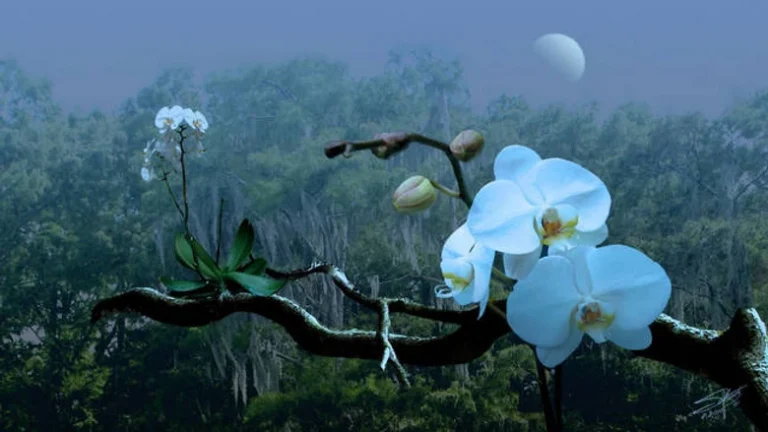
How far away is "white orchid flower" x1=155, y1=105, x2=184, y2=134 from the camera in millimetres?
800

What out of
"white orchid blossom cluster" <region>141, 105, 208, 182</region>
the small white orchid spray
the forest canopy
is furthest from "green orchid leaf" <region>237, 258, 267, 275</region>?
the forest canopy

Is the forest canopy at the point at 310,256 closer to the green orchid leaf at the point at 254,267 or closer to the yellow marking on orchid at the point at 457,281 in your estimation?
the green orchid leaf at the point at 254,267

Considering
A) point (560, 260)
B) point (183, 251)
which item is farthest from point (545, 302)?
point (183, 251)

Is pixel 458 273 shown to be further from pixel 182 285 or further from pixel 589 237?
pixel 182 285

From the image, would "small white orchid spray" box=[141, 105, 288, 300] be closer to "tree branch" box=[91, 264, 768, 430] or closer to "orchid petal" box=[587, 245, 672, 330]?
"tree branch" box=[91, 264, 768, 430]

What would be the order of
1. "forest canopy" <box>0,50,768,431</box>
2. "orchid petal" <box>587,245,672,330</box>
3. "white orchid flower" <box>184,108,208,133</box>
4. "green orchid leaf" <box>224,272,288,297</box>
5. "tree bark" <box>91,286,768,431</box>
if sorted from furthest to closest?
"forest canopy" <box>0,50,768,431</box> < "white orchid flower" <box>184,108,208,133</box> < "green orchid leaf" <box>224,272,288,297</box> < "tree bark" <box>91,286,768,431</box> < "orchid petal" <box>587,245,672,330</box>

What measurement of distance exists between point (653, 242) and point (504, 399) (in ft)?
5.88

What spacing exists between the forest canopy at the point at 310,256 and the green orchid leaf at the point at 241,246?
4.93 metres

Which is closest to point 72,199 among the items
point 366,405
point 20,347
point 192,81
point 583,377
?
point 20,347

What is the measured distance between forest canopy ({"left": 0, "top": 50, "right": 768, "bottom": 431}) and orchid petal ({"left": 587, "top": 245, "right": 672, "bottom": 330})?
5.34 meters

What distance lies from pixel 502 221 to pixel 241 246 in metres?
0.43

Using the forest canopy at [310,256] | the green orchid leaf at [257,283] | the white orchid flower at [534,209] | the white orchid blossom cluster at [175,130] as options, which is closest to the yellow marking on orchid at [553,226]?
the white orchid flower at [534,209]

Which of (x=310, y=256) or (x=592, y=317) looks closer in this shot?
(x=592, y=317)

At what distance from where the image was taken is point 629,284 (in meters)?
Answer: 0.27
